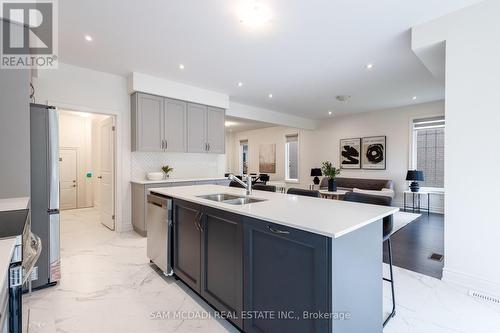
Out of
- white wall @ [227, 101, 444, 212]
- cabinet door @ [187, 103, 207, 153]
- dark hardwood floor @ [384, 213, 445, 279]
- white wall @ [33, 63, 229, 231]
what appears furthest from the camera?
white wall @ [227, 101, 444, 212]

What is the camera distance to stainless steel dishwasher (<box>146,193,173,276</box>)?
2.43 meters

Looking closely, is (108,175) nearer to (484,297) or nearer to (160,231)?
(160,231)

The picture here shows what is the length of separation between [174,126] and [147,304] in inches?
124

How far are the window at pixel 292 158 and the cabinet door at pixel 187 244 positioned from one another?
681cm

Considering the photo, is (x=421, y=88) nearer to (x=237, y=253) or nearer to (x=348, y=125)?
(x=348, y=125)

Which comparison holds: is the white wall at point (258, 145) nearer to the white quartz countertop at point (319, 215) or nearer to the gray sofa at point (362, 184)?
the gray sofa at point (362, 184)

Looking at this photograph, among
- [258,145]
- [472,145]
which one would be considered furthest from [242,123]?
[472,145]

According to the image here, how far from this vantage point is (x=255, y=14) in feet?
8.06

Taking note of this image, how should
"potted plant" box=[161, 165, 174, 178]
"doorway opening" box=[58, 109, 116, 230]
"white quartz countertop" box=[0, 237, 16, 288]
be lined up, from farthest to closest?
"doorway opening" box=[58, 109, 116, 230]
"potted plant" box=[161, 165, 174, 178]
"white quartz countertop" box=[0, 237, 16, 288]

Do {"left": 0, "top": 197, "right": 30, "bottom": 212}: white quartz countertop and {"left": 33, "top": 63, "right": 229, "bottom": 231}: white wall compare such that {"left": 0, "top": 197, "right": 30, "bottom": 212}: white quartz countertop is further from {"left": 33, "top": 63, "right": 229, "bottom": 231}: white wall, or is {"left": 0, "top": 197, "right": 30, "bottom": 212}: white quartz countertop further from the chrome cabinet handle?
{"left": 33, "top": 63, "right": 229, "bottom": 231}: white wall

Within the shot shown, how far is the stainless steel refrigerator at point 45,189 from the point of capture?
2227 millimetres

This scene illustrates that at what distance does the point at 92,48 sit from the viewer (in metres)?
3.15

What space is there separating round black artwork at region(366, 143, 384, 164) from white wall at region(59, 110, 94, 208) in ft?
25.8

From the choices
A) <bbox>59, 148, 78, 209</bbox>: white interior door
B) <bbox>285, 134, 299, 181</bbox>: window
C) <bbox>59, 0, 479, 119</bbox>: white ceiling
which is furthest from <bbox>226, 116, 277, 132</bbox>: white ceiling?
<bbox>59, 148, 78, 209</bbox>: white interior door
